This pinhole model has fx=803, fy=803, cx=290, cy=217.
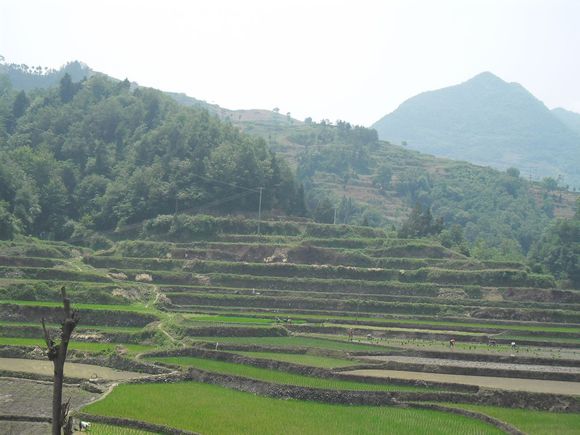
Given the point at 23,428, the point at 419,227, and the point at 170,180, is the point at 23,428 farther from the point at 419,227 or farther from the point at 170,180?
the point at 419,227

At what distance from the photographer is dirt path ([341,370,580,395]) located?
2856 cm

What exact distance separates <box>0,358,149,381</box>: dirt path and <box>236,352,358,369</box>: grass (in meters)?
5.65

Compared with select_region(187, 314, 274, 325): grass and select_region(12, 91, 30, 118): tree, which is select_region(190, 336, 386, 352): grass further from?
select_region(12, 91, 30, 118): tree

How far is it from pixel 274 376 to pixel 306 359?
3.91 meters

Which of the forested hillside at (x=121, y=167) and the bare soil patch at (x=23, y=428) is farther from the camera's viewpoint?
the forested hillside at (x=121, y=167)

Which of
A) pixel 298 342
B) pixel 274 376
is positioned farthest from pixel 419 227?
pixel 274 376

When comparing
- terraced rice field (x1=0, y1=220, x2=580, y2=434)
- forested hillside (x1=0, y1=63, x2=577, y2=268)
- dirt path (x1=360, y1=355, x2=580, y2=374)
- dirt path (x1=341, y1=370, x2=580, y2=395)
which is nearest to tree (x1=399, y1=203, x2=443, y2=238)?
forested hillside (x1=0, y1=63, x2=577, y2=268)

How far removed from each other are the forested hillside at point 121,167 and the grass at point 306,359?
29.7 metres

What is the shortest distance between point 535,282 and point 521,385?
1068 inches

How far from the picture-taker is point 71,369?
32188 mm

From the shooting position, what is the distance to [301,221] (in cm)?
6988

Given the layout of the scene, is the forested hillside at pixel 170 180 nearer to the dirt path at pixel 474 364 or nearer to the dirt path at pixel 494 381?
the dirt path at pixel 474 364

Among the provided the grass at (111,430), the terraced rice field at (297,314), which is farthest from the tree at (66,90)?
the grass at (111,430)

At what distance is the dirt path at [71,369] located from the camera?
101ft
